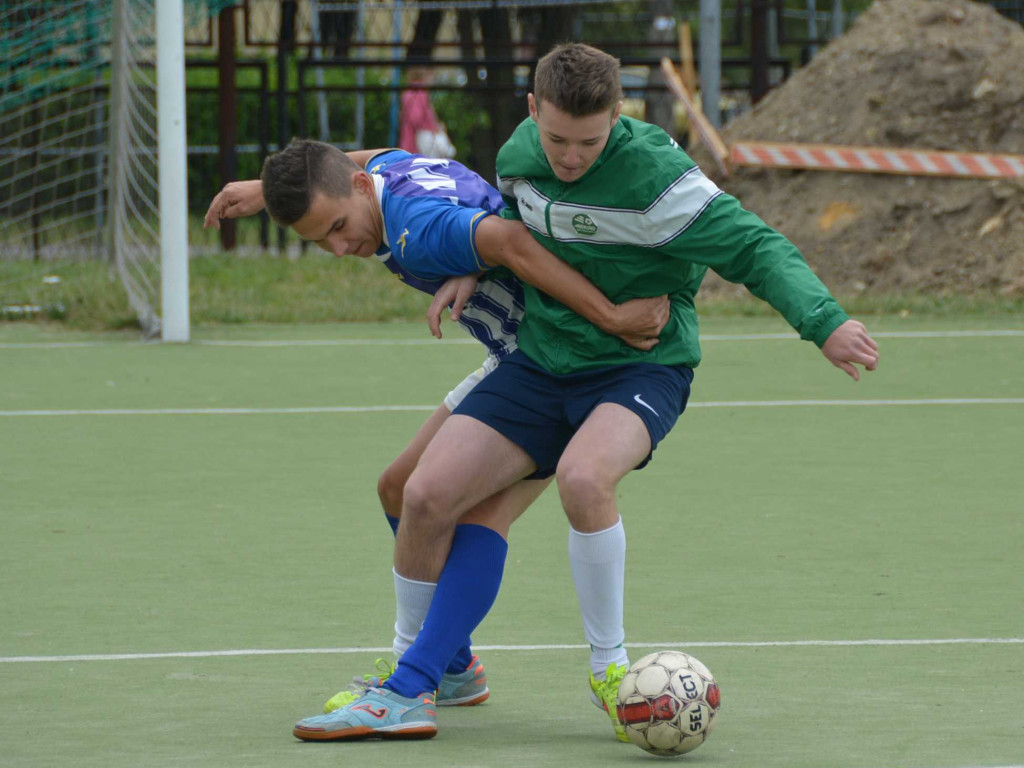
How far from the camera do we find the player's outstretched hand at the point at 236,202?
4883mm

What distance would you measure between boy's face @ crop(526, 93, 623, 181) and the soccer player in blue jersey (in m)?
0.22

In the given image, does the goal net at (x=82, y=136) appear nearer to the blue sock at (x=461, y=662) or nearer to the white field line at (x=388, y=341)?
the white field line at (x=388, y=341)

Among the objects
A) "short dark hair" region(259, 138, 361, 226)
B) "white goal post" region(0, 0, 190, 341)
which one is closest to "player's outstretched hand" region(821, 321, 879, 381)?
"short dark hair" region(259, 138, 361, 226)

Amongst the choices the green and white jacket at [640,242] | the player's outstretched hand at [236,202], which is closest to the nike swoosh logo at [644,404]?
the green and white jacket at [640,242]

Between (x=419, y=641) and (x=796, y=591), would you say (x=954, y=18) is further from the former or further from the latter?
(x=419, y=641)

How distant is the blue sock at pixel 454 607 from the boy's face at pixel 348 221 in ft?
2.48

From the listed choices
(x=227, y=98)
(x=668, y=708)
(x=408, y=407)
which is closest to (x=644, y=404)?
(x=668, y=708)

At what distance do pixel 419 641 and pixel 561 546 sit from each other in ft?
7.09

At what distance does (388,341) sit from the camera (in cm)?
1225

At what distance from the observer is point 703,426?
8867 mm

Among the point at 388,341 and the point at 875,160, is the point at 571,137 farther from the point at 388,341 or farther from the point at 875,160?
the point at 875,160

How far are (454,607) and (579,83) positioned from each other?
1251 mm

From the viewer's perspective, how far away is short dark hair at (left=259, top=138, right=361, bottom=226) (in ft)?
13.9

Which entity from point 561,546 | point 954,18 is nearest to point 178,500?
point 561,546
